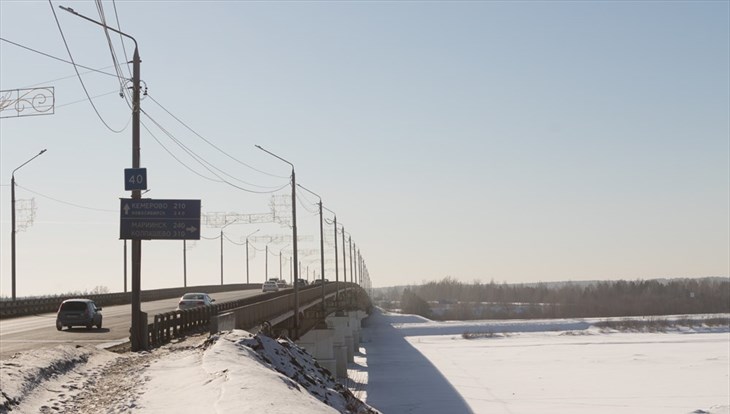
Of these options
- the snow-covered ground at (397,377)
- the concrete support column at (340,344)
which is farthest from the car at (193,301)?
the concrete support column at (340,344)

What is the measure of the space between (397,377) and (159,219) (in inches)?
1347

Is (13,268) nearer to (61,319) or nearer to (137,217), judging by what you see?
(61,319)

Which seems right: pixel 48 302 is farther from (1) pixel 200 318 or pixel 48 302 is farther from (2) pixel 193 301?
(1) pixel 200 318

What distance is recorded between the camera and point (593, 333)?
4798 inches

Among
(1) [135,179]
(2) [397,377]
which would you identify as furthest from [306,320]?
(1) [135,179]

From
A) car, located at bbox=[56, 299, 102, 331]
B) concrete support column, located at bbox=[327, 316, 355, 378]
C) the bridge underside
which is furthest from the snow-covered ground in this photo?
car, located at bbox=[56, 299, 102, 331]

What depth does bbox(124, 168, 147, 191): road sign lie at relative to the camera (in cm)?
2541

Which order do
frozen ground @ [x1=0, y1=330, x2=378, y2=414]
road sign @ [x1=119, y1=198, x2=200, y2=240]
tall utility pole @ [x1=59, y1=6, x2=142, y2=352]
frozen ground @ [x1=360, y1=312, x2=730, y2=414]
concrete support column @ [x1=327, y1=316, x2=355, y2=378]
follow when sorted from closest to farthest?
1. frozen ground @ [x1=0, y1=330, x2=378, y2=414]
2. tall utility pole @ [x1=59, y1=6, x2=142, y2=352]
3. road sign @ [x1=119, y1=198, x2=200, y2=240]
4. frozen ground @ [x1=360, y1=312, x2=730, y2=414]
5. concrete support column @ [x1=327, y1=316, x2=355, y2=378]

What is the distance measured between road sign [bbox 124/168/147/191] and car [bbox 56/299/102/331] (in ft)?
46.1

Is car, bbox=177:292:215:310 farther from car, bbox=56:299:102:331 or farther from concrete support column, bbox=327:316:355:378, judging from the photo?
concrete support column, bbox=327:316:355:378

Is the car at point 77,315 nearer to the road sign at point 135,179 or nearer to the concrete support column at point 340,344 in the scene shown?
the road sign at point 135,179

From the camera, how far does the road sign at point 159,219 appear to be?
26.6 m

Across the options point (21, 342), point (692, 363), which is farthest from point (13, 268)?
point (692, 363)

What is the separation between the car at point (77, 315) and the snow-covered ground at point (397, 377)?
12311 millimetres
